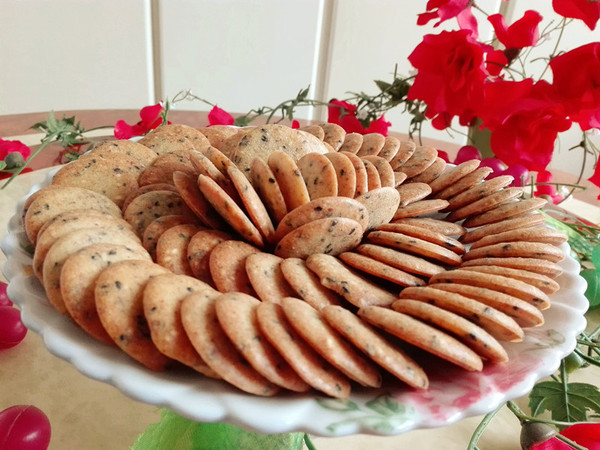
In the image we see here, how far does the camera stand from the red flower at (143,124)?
1.06 m

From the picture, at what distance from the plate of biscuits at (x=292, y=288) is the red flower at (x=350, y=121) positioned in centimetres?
36

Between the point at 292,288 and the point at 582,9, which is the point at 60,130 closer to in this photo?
the point at 292,288

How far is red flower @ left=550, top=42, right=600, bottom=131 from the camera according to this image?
70cm

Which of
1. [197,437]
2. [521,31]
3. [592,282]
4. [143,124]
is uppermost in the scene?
[521,31]

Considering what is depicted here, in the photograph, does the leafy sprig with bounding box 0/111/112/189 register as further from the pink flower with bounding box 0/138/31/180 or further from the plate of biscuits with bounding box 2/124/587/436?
the plate of biscuits with bounding box 2/124/587/436

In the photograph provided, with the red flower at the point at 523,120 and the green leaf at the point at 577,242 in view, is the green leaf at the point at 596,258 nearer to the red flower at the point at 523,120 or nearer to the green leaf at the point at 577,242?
the green leaf at the point at 577,242

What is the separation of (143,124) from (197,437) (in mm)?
671

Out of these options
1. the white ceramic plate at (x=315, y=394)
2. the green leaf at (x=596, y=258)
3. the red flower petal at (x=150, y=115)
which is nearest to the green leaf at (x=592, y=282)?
the green leaf at (x=596, y=258)

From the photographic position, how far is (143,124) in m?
1.09

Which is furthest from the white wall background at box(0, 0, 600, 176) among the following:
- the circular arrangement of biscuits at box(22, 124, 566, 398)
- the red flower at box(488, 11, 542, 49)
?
the circular arrangement of biscuits at box(22, 124, 566, 398)

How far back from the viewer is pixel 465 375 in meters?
0.45

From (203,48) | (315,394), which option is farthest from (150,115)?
(203,48)

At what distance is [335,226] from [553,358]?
Result: 0.23 m

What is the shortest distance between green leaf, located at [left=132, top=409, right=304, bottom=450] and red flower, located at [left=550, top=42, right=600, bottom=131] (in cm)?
58
